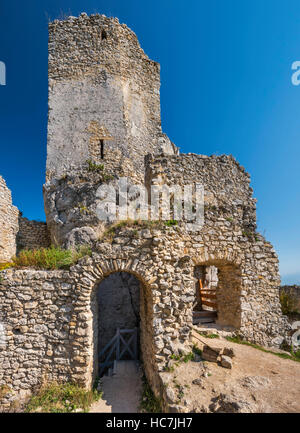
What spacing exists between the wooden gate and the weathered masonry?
42 centimetres

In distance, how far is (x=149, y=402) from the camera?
5.11 metres

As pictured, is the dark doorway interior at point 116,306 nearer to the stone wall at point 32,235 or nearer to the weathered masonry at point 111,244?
the weathered masonry at point 111,244

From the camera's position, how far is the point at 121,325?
926cm

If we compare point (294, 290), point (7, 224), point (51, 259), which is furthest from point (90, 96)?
point (294, 290)

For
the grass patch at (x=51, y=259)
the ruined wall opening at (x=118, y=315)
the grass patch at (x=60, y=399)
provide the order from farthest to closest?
the ruined wall opening at (x=118, y=315)
the grass patch at (x=51, y=259)
the grass patch at (x=60, y=399)

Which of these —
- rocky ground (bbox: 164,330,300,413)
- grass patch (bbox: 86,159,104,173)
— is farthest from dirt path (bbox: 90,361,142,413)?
grass patch (bbox: 86,159,104,173)

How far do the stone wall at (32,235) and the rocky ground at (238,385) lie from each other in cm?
1045

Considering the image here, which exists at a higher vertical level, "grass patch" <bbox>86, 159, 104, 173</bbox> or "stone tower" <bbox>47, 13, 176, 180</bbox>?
"stone tower" <bbox>47, 13, 176, 180</bbox>

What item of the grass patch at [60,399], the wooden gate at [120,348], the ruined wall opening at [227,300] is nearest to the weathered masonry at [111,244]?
the ruined wall opening at [227,300]

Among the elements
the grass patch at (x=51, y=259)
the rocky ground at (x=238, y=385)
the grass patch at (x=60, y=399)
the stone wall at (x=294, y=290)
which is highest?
the grass patch at (x=51, y=259)

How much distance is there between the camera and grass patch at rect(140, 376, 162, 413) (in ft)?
15.5

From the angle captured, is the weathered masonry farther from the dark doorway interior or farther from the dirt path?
the dirt path

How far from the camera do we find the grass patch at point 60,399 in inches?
185
